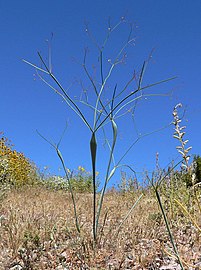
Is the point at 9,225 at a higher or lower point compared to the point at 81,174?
lower

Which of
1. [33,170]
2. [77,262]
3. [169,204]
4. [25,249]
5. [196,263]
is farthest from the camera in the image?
[33,170]

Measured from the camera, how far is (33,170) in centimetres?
1509

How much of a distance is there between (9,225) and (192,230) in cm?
202

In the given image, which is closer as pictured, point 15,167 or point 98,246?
point 98,246

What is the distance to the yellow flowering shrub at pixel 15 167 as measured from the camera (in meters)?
12.3

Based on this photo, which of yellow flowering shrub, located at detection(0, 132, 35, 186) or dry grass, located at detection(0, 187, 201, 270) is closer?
dry grass, located at detection(0, 187, 201, 270)

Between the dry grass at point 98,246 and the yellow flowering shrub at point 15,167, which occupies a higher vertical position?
the yellow flowering shrub at point 15,167

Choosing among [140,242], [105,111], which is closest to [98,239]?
[140,242]

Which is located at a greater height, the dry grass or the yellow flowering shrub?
the yellow flowering shrub

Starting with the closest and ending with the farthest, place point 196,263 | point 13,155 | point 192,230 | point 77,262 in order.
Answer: point 196,263
point 77,262
point 192,230
point 13,155

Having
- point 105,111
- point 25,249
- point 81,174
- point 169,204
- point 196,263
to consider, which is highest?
point 81,174

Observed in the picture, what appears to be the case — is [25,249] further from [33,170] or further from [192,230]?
[33,170]

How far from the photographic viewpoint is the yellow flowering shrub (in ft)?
40.3

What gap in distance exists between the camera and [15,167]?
13.5 meters
